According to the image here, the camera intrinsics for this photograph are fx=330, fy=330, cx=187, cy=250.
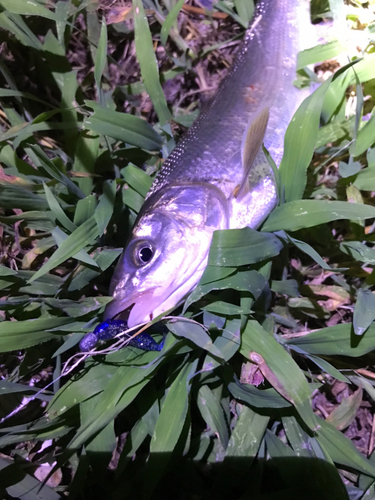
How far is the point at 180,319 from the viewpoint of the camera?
1395 millimetres

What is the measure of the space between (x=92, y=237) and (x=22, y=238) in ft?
1.88

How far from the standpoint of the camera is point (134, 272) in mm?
1354

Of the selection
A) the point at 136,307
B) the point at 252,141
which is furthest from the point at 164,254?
the point at 252,141

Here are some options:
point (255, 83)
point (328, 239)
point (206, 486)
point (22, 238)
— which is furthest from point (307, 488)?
point (255, 83)

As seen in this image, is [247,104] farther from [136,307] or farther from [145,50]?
[136,307]

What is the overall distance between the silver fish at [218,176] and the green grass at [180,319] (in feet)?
0.38

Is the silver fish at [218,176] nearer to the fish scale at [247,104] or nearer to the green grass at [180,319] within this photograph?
the fish scale at [247,104]

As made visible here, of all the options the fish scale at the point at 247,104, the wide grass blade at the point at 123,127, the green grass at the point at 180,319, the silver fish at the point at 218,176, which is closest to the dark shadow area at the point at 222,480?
the green grass at the point at 180,319

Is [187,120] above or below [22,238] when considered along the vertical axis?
above

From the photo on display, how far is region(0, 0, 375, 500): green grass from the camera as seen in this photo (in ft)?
4.53

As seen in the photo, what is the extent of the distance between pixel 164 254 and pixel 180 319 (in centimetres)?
28

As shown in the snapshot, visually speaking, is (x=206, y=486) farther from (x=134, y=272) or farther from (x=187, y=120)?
(x=187, y=120)

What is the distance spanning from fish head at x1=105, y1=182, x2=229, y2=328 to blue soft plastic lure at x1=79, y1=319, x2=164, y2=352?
4 cm

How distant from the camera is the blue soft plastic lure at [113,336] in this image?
1348 mm
